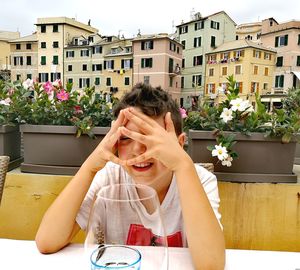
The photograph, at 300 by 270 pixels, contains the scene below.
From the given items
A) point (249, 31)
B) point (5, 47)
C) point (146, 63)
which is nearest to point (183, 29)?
point (146, 63)

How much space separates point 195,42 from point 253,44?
43 cm

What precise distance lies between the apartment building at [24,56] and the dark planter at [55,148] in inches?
28.0

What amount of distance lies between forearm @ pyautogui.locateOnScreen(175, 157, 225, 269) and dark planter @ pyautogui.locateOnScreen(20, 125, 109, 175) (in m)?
1.11

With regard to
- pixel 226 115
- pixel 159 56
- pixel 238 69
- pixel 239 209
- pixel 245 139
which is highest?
pixel 159 56

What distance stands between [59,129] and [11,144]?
44 centimetres

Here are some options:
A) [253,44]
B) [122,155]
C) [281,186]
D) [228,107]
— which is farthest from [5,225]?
[253,44]

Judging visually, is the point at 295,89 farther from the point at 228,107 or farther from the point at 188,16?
the point at 188,16

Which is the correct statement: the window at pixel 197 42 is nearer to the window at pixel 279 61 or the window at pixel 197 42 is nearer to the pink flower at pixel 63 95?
the window at pixel 279 61

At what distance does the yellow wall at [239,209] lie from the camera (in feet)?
3.44

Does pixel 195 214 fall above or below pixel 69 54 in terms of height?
below

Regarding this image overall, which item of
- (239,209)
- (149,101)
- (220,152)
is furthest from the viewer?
(220,152)

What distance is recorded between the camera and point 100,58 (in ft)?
8.21

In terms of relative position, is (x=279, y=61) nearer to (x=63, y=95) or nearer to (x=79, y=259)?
(x=63, y=95)

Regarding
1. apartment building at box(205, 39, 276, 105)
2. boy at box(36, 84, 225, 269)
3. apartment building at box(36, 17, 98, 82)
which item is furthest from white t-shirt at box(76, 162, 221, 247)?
apartment building at box(36, 17, 98, 82)
